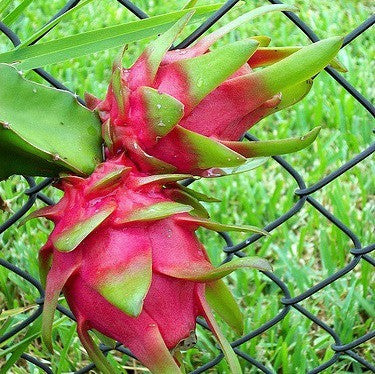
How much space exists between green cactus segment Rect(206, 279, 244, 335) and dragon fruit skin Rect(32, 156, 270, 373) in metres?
0.04

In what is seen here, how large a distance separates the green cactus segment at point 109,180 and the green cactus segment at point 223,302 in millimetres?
109

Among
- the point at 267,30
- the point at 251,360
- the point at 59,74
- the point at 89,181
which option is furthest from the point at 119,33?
the point at 267,30

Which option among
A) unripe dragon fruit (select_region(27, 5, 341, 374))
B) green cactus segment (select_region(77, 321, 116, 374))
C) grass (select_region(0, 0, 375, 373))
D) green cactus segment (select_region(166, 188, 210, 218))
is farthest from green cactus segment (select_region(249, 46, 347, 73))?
grass (select_region(0, 0, 375, 373))

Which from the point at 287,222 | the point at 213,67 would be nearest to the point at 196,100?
the point at 213,67

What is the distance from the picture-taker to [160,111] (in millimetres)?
574

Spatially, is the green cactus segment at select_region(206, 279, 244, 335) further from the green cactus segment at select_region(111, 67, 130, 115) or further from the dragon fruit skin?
the green cactus segment at select_region(111, 67, 130, 115)

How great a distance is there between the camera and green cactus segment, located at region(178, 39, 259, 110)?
0.57m

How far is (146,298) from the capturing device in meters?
0.56

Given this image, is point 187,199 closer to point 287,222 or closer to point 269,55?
point 269,55

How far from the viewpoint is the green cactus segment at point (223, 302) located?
0.62 metres

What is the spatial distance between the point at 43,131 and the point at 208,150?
0.41 ft

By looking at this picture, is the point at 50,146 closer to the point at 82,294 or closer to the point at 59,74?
the point at 82,294

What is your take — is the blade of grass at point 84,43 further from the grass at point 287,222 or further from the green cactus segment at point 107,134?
the grass at point 287,222

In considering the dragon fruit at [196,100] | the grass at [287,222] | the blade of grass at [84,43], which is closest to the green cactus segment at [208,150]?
the dragon fruit at [196,100]
